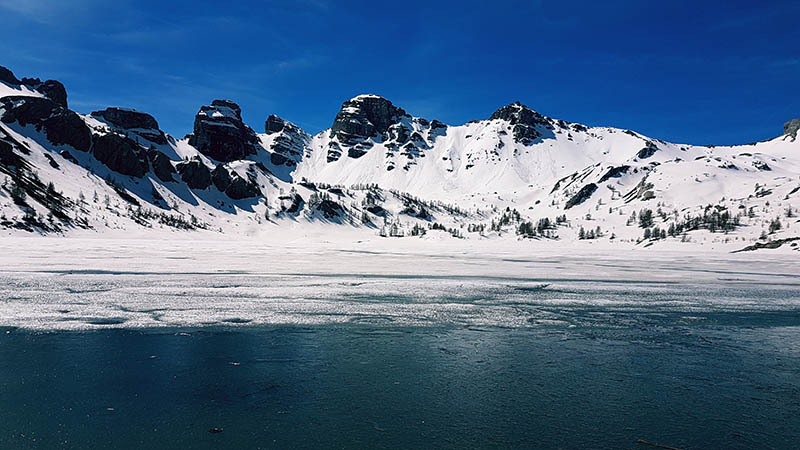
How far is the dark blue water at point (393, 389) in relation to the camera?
634 centimetres

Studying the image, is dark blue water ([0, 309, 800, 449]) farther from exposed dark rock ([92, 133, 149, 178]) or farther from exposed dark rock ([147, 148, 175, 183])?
exposed dark rock ([147, 148, 175, 183])

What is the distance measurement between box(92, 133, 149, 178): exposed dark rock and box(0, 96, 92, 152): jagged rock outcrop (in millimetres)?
4799

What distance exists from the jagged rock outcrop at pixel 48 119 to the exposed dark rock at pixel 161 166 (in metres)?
22.6

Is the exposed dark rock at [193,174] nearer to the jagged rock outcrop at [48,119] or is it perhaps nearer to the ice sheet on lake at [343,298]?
the jagged rock outcrop at [48,119]

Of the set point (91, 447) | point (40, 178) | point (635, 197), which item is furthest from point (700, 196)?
point (40, 178)

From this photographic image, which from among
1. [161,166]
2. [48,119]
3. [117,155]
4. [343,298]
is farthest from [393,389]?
[48,119]

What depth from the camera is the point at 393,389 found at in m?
8.28

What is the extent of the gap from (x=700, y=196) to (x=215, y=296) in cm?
17751

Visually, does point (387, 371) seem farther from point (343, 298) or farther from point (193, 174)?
point (193, 174)

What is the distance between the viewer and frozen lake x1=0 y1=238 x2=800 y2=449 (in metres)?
6.47

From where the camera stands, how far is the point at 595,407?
7484 millimetres

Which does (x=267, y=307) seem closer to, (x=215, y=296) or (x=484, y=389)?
(x=215, y=296)

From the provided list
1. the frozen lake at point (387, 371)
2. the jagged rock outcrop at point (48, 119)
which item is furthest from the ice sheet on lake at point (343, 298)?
the jagged rock outcrop at point (48, 119)

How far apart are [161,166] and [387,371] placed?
205m
